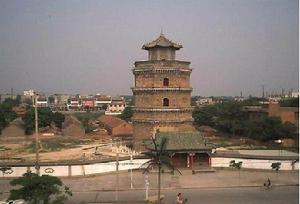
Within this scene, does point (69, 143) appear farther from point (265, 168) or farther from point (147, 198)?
point (147, 198)

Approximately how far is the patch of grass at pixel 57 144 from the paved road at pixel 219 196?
1981cm

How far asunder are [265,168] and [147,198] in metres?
10.5

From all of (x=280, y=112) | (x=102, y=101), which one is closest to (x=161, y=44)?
(x=280, y=112)

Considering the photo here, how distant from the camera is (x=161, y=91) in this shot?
2998 cm

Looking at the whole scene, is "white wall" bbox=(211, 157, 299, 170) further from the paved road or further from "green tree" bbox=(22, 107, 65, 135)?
"green tree" bbox=(22, 107, 65, 135)

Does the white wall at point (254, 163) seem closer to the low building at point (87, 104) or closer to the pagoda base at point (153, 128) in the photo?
the pagoda base at point (153, 128)

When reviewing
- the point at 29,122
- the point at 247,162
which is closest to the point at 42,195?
the point at 247,162

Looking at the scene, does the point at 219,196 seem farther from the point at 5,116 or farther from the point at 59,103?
the point at 59,103

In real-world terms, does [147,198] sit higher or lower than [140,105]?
lower

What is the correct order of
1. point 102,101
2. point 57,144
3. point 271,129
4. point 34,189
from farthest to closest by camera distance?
1. point 102,101
2. point 57,144
3. point 271,129
4. point 34,189

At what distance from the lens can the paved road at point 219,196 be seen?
61.4ft

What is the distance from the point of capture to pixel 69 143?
43656mm

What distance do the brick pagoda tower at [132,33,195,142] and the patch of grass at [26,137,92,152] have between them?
12.1m

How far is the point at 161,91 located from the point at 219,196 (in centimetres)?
1184
